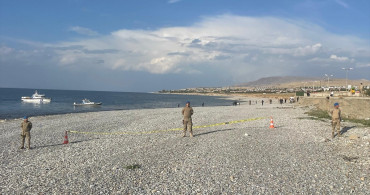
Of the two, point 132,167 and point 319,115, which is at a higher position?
point 319,115

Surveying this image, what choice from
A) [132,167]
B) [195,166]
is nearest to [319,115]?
[195,166]

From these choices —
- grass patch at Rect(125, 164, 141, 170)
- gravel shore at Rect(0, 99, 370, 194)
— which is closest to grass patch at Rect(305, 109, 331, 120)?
gravel shore at Rect(0, 99, 370, 194)

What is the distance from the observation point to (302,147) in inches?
600

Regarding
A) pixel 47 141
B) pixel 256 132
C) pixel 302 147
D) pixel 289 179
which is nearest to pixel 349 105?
pixel 256 132

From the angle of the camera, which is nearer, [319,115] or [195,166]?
[195,166]

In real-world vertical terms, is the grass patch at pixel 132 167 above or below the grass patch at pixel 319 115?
below

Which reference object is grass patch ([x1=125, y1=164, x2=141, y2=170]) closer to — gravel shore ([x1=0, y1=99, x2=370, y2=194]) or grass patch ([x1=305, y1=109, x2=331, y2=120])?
gravel shore ([x1=0, y1=99, x2=370, y2=194])

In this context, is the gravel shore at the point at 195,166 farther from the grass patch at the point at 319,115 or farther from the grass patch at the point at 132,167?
the grass patch at the point at 319,115

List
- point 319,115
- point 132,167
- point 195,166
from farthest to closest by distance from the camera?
1. point 319,115
2. point 195,166
3. point 132,167

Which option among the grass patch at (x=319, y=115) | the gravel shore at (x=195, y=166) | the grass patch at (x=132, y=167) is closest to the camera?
the gravel shore at (x=195, y=166)

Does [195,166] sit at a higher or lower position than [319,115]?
lower

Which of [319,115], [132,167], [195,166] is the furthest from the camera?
[319,115]

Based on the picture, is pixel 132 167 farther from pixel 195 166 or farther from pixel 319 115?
pixel 319 115

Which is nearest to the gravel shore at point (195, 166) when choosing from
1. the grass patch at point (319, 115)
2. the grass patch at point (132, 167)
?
the grass patch at point (132, 167)
